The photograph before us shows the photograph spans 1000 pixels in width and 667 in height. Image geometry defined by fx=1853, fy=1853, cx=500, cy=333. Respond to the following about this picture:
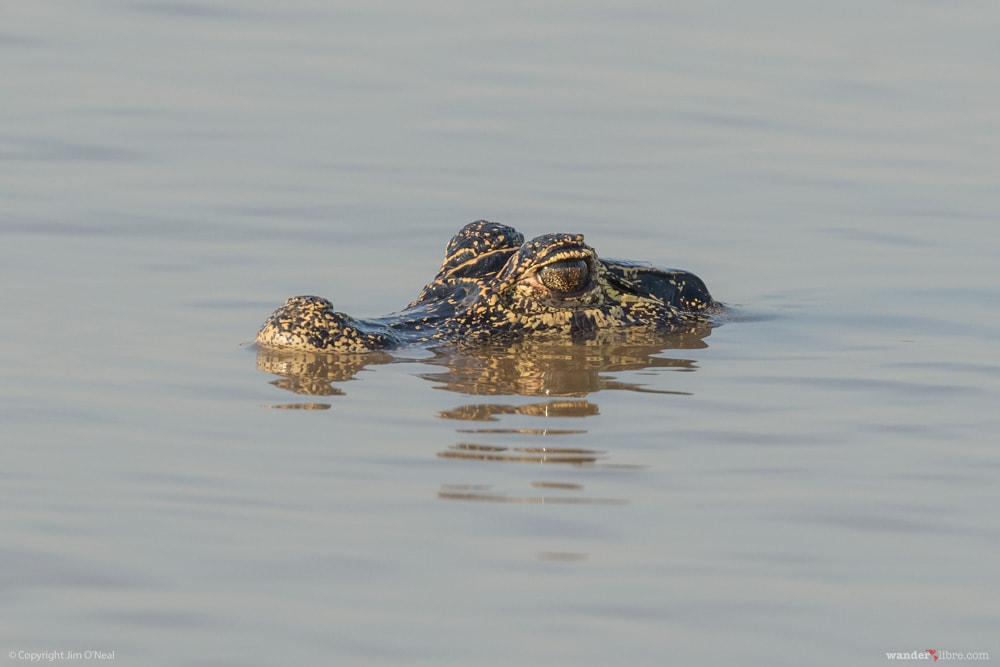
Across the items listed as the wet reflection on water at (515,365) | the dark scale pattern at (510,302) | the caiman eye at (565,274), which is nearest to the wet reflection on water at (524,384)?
the wet reflection on water at (515,365)

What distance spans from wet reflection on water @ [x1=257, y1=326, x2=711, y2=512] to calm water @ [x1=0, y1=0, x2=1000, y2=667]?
35 mm

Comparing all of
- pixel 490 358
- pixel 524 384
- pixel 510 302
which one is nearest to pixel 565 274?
pixel 510 302

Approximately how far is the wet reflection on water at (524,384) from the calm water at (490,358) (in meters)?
0.04

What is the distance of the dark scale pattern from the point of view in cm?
965

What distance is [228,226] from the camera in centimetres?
1299

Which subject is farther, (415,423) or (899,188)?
(899,188)

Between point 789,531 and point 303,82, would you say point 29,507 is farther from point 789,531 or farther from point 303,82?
point 303,82

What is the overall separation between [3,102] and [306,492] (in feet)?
35.0

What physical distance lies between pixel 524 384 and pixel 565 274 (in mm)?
1109

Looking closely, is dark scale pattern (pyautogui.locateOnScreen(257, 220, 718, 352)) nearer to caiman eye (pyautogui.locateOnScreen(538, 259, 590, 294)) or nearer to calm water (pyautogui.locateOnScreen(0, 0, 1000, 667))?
caiman eye (pyautogui.locateOnScreen(538, 259, 590, 294))

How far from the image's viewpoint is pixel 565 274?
10.0 m

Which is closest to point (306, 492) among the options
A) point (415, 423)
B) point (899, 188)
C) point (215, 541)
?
point (215, 541)

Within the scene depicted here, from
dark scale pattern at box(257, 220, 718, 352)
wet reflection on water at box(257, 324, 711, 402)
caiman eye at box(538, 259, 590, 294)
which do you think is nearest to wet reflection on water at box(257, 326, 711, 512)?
wet reflection on water at box(257, 324, 711, 402)

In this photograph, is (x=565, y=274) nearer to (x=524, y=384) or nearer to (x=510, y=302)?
(x=510, y=302)
